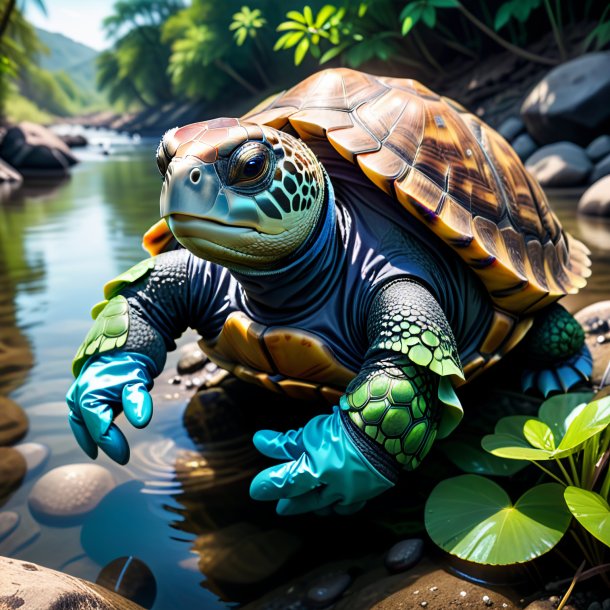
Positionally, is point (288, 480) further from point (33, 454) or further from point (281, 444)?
point (33, 454)

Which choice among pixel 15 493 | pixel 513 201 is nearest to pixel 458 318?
pixel 513 201

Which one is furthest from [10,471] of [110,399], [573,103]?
[573,103]

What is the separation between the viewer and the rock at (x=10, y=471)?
5.41ft

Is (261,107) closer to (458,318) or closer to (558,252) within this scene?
(458,318)

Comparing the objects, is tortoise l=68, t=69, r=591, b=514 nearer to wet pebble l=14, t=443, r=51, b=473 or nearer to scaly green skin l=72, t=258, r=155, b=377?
scaly green skin l=72, t=258, r=155, b=377

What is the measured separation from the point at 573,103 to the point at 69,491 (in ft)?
23.8

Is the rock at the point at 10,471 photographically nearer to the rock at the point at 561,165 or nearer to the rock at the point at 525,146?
the rock at the point at 561,165

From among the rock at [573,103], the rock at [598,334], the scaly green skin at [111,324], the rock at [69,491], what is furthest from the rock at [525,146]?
the rock at [69,491]

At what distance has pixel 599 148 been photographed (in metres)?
6.84

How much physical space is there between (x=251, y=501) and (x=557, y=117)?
7.01 meters

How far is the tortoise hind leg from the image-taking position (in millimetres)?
1922

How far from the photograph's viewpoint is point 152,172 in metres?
11.3

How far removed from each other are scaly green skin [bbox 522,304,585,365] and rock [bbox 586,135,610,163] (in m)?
5.71

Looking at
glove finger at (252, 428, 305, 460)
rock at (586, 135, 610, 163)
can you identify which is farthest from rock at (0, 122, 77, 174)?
glove finger at (252, 428, 305, 460)
